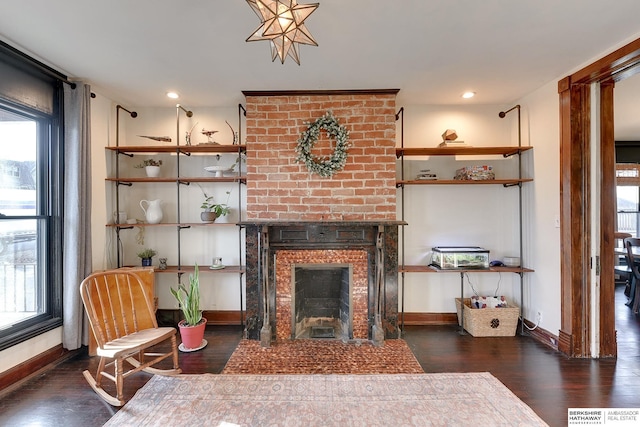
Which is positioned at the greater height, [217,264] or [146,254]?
[146,254]

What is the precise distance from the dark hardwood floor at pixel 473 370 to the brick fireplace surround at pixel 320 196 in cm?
50

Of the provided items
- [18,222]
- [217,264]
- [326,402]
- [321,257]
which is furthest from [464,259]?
[18,222]

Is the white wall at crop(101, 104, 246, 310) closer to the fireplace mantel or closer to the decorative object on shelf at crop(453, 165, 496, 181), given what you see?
the fireplace mantel

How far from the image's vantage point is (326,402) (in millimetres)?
2000

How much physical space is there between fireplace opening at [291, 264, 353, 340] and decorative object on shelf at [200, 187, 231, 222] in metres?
1.03

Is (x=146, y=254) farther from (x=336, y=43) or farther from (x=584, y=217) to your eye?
(x=584, y=217)

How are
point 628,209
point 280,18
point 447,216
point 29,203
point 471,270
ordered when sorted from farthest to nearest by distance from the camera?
point 628,209, point 447,216, point 471,270, point 29,203, point 280,18

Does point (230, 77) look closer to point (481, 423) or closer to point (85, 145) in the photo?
point (85, 145)

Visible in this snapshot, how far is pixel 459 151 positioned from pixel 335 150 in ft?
4.73

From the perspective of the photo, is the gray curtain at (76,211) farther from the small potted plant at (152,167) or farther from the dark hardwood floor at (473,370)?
the small potted plant at (152,167)

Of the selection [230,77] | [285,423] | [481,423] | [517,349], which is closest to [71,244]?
[230,77]

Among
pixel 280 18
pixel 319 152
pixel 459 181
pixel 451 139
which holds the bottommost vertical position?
pixel 459 181

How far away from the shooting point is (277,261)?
121 inches

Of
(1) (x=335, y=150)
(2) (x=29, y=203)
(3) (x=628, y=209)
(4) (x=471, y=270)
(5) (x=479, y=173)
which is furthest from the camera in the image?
(3) (x=628, y=209)
